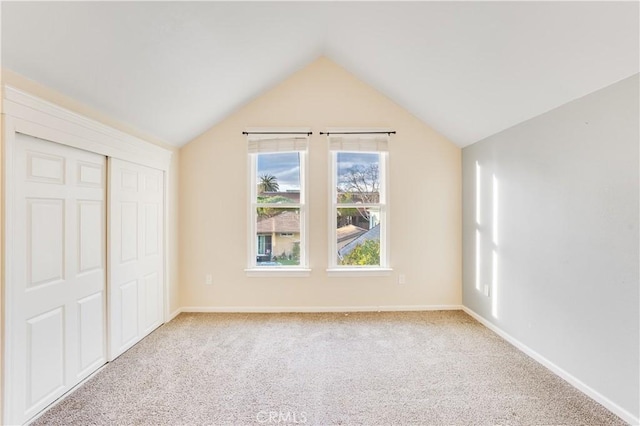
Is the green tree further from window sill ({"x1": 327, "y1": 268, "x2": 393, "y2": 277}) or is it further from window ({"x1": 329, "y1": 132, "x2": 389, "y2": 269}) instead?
window sill ({"x1": 327, "y1": 268, "x2": 393, "y2": 277})

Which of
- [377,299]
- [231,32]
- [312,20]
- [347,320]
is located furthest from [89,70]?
[377,299]

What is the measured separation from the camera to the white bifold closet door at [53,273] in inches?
68.9

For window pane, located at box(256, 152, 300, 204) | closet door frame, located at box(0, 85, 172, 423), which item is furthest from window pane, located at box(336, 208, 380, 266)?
closet door frame, located at box(0, 85, 172, 423)

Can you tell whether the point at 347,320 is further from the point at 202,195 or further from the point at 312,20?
the point at 312,20

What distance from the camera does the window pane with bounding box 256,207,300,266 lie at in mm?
3887

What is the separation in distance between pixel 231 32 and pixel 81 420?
287cm

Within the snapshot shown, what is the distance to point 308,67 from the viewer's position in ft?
12.3

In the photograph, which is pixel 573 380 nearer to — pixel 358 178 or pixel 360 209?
pixel 360 209

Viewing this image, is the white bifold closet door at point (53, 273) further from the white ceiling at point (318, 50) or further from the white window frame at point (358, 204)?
the white window frame at point (358, 204)

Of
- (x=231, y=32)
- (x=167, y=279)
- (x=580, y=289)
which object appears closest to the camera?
(x=580, y=289)

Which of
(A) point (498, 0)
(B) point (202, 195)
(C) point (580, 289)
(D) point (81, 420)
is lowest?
(D) point (81, 420)

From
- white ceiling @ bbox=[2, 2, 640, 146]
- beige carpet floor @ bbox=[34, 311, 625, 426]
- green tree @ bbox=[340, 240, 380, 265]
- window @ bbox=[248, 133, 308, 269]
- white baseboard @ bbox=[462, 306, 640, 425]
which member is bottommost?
beige carpet floor @ bbox=[34, 311, 625, 426]

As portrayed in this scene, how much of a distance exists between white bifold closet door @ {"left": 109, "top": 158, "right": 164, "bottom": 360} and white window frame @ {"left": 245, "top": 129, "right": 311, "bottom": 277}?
102 cm

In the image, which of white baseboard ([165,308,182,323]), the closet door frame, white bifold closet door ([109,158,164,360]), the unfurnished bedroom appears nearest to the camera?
the closet door frame
